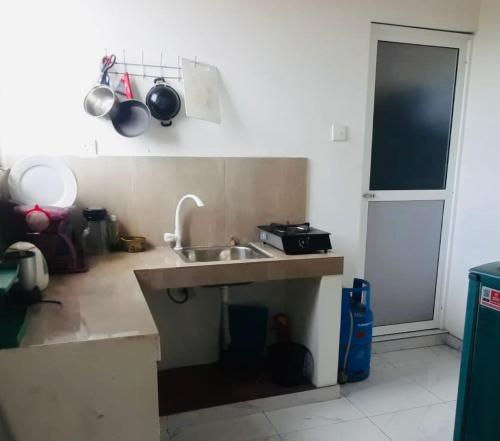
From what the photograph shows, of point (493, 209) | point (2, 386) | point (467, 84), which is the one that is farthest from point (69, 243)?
point (467, 84)

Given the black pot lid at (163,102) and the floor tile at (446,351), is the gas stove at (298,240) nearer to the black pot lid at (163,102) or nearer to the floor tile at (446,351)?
the black pot lid at (163,102)

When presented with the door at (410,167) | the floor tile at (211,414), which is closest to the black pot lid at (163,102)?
the door at (410,167)

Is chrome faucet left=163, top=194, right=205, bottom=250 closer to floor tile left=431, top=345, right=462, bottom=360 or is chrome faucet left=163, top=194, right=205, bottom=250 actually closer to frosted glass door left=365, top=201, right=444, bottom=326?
frosted glass door left=365, top=201, right=444, bottom=326

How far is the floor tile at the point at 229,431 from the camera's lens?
6.69 feet

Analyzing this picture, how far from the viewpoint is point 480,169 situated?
2842 millimetres

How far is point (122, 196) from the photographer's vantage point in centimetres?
231

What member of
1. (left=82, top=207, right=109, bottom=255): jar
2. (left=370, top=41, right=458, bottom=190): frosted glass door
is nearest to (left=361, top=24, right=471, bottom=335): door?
(left=370, top=41, right=458, bottom=190): frosted glass door

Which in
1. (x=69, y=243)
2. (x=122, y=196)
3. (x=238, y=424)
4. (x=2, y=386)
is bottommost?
(x=238, y=424)

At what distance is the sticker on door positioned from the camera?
62.6 inches

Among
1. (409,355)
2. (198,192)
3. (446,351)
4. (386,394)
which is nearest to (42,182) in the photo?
(198,192)

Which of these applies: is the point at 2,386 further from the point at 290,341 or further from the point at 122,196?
the point at 290,341

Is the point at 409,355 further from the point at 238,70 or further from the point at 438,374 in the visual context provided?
the point at 238,70

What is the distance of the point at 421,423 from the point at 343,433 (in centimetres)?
44

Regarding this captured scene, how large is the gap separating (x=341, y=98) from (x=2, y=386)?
7.63ft
